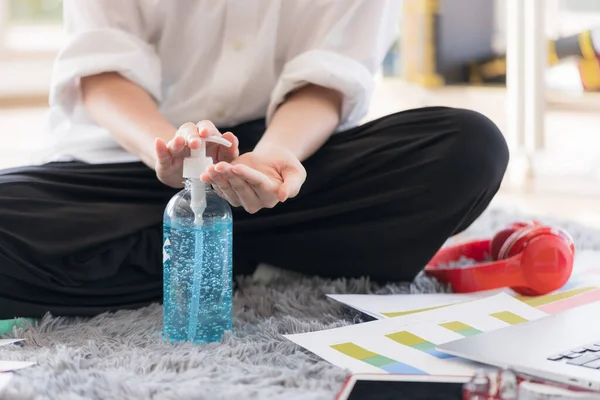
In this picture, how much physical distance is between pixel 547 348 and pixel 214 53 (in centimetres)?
58

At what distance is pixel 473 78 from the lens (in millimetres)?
2709

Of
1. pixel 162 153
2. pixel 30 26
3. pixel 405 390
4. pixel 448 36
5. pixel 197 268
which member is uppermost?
pixel 30 26

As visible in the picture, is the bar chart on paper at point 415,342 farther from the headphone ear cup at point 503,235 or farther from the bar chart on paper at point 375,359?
the headphone ear cup at point 503,235

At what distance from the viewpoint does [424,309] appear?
992 mm

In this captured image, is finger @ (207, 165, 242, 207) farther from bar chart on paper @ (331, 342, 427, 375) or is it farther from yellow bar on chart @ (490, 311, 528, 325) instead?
yellow bar on chart @ (490, 311, 528, 325)

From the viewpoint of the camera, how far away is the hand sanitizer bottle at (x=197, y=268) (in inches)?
35.0

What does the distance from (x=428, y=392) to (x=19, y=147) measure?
188 cm

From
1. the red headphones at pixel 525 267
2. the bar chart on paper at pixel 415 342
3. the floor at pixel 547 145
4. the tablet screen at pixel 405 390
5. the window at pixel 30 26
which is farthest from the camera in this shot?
the window at pixel 30 26

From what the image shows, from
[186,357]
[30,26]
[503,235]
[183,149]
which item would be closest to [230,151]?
[183,149]

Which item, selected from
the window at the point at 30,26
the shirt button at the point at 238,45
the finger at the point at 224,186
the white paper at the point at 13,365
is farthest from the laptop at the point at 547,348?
the window at the point at 30,26

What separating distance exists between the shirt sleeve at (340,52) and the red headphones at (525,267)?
0.25 meters

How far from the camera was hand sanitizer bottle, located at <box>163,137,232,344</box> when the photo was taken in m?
0.89

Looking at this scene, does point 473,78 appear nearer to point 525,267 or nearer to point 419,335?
point 525,267

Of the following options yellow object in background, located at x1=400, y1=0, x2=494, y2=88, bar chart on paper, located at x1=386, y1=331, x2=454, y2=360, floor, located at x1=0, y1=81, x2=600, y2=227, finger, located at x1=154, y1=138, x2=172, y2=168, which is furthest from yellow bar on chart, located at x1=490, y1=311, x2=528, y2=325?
yellow object in background, located at x1=400, y1=0, x2=494, y2=88
